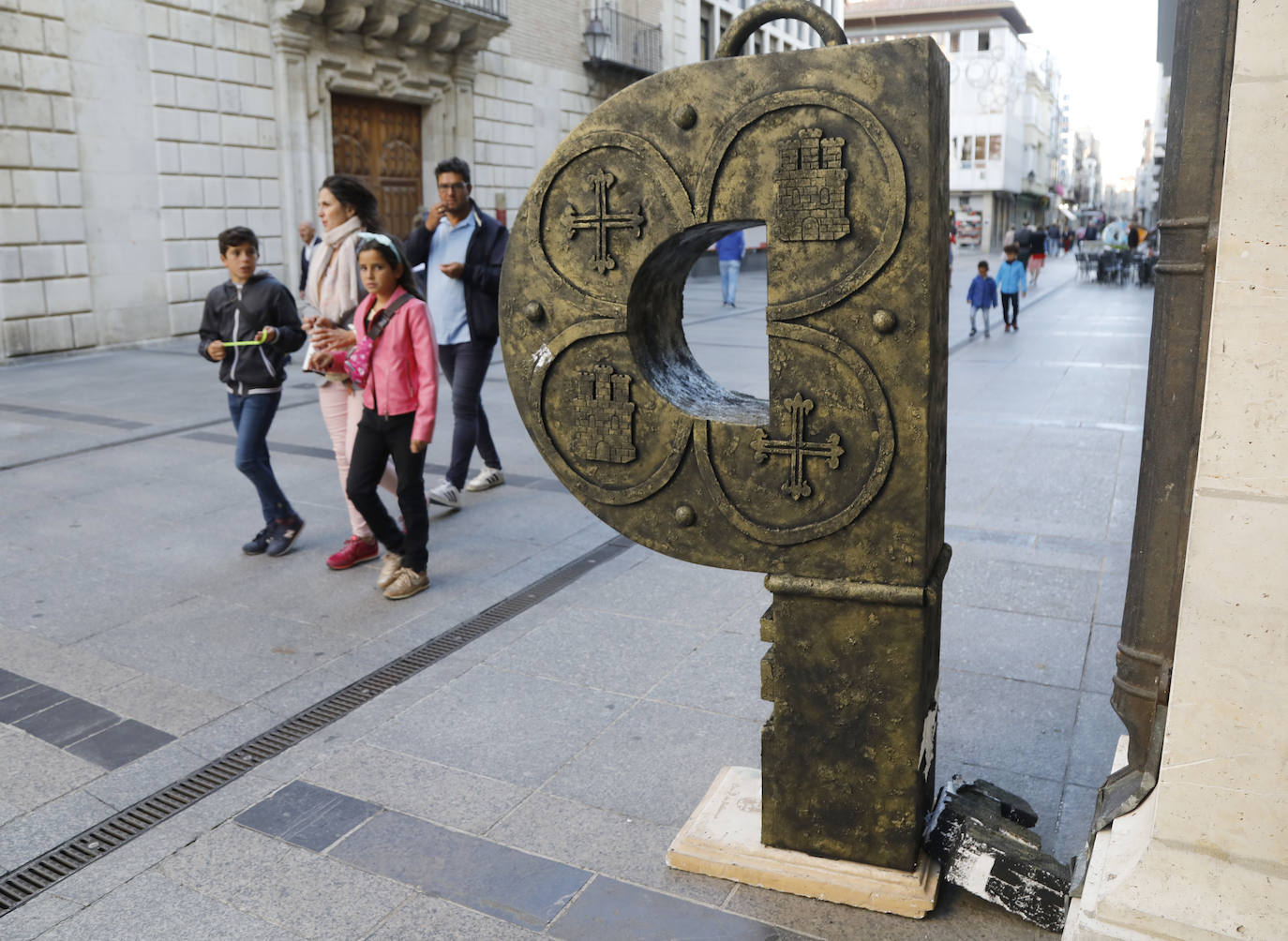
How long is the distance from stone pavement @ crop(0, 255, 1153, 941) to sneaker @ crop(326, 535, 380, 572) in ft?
0.23

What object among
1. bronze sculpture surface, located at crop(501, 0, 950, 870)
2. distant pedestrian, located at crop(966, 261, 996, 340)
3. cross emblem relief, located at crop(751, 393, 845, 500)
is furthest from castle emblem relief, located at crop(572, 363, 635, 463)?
distant pedestrian, located at crop(966, 261, 996, 340)

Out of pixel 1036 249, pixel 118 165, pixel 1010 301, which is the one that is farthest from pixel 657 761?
pixel 1036 249

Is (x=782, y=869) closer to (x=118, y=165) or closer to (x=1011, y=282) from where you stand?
(x=118, y=165)

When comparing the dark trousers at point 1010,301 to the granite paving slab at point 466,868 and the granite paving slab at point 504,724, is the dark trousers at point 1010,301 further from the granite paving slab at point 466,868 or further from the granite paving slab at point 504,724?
the granite paving slab at point 466,868

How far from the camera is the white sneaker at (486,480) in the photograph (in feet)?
21.9

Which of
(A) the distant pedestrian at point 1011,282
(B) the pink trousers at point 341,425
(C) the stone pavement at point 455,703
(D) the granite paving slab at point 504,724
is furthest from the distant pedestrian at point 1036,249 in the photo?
(D) the granite paving slab at point 504,724

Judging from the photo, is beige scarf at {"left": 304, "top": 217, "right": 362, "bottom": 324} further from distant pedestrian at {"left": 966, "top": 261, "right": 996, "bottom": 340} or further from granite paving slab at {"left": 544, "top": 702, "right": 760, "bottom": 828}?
distant pedestrian at {"left": 966, "top": 261, "right": 996, "bottom": 340}

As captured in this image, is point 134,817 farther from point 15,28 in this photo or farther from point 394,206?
point 394,206

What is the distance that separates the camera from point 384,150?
17.5 metres

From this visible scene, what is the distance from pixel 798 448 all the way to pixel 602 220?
0.71m

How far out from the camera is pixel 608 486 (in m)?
2.74

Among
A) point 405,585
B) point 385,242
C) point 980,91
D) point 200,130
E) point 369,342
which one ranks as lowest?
point 405,585

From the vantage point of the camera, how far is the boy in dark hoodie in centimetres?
531

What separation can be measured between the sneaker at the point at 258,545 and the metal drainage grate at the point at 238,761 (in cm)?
147
